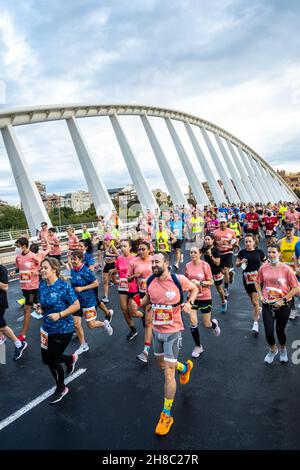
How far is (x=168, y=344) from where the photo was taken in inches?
146

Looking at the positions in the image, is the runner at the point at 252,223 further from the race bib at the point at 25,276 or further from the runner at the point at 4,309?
the runner at the point at 4,309

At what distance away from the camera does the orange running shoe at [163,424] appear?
3.31m

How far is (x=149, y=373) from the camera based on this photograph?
→ 4.64 m

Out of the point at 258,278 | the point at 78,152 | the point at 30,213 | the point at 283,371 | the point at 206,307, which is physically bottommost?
the point at 283,371

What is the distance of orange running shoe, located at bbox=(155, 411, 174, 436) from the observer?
3312mm

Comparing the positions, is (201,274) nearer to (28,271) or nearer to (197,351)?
(197,351)

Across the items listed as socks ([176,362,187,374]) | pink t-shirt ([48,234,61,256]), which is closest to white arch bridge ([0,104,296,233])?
pink t-shirt ([48,234,61,256])

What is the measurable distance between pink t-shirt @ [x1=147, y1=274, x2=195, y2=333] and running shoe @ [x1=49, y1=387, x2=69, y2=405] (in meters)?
1.50

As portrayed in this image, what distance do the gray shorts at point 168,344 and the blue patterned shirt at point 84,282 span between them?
198 cm

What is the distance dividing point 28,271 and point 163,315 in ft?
12.0

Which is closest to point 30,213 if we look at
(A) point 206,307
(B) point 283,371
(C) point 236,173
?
(A) point 206,307
